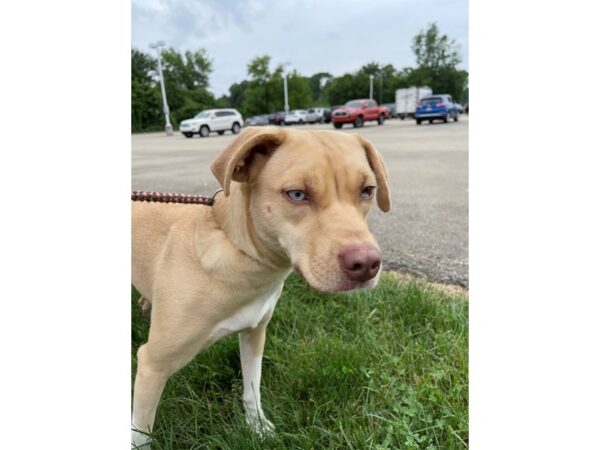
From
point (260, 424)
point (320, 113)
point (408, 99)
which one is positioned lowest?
point (260, 424)

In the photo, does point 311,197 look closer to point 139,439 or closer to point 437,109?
point 139,439

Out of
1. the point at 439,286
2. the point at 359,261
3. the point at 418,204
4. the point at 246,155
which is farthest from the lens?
the point at 418,204

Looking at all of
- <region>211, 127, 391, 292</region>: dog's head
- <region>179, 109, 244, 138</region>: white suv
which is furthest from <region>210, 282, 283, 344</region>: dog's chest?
<region>179, 109, 244, 138</region>: white suv

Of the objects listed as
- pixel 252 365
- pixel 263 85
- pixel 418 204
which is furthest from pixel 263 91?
pixel 252 365

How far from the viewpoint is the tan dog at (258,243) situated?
5.40ft

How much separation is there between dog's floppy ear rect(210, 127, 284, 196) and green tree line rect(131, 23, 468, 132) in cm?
2022

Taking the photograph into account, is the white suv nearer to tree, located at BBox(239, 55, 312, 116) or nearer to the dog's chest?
tree, located at BBox(239, 55, 312, 116)

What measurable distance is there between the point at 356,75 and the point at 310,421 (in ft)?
207

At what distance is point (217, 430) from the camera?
7.38 feet

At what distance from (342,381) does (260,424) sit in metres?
0.52

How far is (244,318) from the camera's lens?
2.06 m

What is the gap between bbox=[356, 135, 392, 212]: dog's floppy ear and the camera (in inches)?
81.5

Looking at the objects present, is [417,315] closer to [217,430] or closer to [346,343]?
[346,343]

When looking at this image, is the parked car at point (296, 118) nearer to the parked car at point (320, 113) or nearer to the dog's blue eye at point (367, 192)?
the parked car at point (320, 113)
